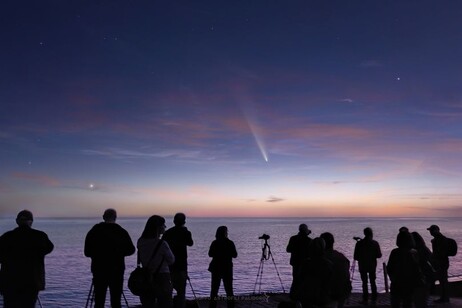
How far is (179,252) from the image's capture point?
987 cm

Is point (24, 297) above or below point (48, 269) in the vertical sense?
above

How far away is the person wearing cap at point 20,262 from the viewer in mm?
7754

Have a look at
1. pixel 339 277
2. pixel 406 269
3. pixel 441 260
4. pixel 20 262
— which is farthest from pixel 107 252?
pixel 441 260

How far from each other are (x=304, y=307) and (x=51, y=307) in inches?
663

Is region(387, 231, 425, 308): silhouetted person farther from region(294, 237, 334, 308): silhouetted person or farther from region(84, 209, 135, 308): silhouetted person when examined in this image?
region(84, 209, 135, 308): silhouetted person

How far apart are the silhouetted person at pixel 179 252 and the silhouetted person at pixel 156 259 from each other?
1430 mm

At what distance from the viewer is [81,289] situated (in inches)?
1039

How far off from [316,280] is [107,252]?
12.8ft

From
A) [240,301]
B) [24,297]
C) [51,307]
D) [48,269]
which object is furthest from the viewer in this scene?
[48,269]

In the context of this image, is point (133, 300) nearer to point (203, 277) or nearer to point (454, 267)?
point (203, 277)

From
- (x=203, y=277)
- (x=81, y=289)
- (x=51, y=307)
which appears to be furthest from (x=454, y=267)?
(x=51, y=307)

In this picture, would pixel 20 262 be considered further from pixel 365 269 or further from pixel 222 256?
pixel 365 269

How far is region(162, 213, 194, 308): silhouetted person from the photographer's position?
32.3 feet

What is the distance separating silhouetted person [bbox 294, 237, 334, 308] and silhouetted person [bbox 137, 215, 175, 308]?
275 cm
